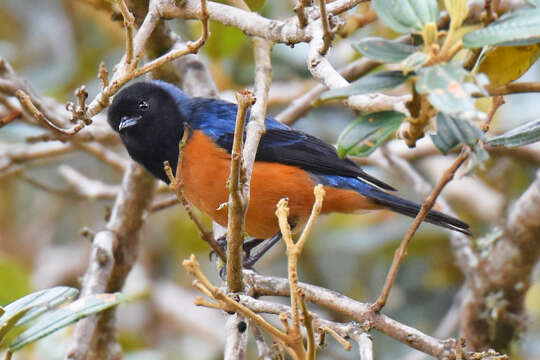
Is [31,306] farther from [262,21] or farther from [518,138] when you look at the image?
[518,138]

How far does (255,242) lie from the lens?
14.1 feet

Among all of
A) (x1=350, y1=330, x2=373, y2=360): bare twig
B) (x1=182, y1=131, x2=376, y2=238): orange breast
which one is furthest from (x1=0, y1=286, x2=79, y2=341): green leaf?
(x1=182, y1=131, x2=376, y2=238): orange breast

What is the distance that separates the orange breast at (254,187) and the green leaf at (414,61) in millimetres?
1910

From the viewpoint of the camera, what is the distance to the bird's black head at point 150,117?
147 inches

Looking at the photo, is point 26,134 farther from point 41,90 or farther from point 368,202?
point 368,202

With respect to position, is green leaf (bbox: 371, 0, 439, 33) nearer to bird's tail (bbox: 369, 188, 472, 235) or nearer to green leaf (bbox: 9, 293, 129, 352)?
green leaf (bbox: 9, 293, 129, 352)

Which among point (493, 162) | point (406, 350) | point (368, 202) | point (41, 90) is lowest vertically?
point (406, 350)

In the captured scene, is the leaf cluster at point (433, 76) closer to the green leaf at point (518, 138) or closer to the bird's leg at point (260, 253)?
the green leaf at point (518, 138)

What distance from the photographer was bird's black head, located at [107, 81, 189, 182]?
12.3 ft

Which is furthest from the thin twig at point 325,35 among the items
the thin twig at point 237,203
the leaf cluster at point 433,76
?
the thin twig at point 237,203

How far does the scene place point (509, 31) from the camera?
171 centimetres

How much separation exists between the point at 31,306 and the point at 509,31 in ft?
4.76

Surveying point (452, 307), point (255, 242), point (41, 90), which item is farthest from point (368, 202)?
point (41, 90)

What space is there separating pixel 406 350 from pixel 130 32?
3304 mm
